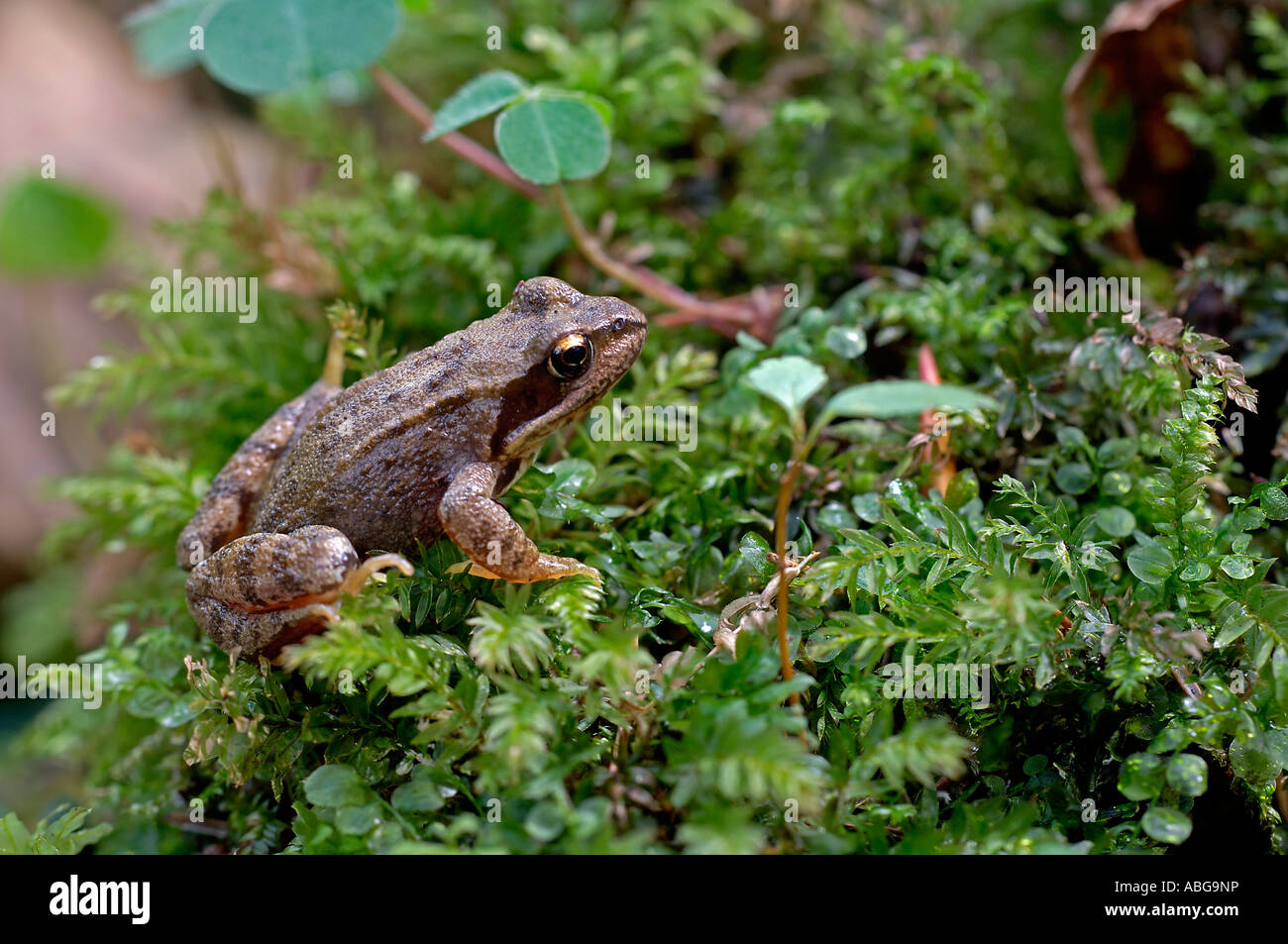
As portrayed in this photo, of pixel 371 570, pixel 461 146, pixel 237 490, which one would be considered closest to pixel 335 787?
pixel 371 570

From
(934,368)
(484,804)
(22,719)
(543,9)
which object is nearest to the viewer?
(484,804)

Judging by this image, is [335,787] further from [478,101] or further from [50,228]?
[50,228]

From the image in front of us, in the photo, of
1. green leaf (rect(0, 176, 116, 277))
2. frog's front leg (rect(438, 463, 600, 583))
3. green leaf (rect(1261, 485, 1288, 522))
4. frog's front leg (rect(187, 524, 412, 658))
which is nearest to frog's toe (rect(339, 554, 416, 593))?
frog's front leg (rect(187, 524, 412, 658))

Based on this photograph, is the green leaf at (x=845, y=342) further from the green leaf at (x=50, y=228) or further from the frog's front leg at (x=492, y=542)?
the green leaf at (x=50, y=228)

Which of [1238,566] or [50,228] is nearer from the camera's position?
[1238,566]
